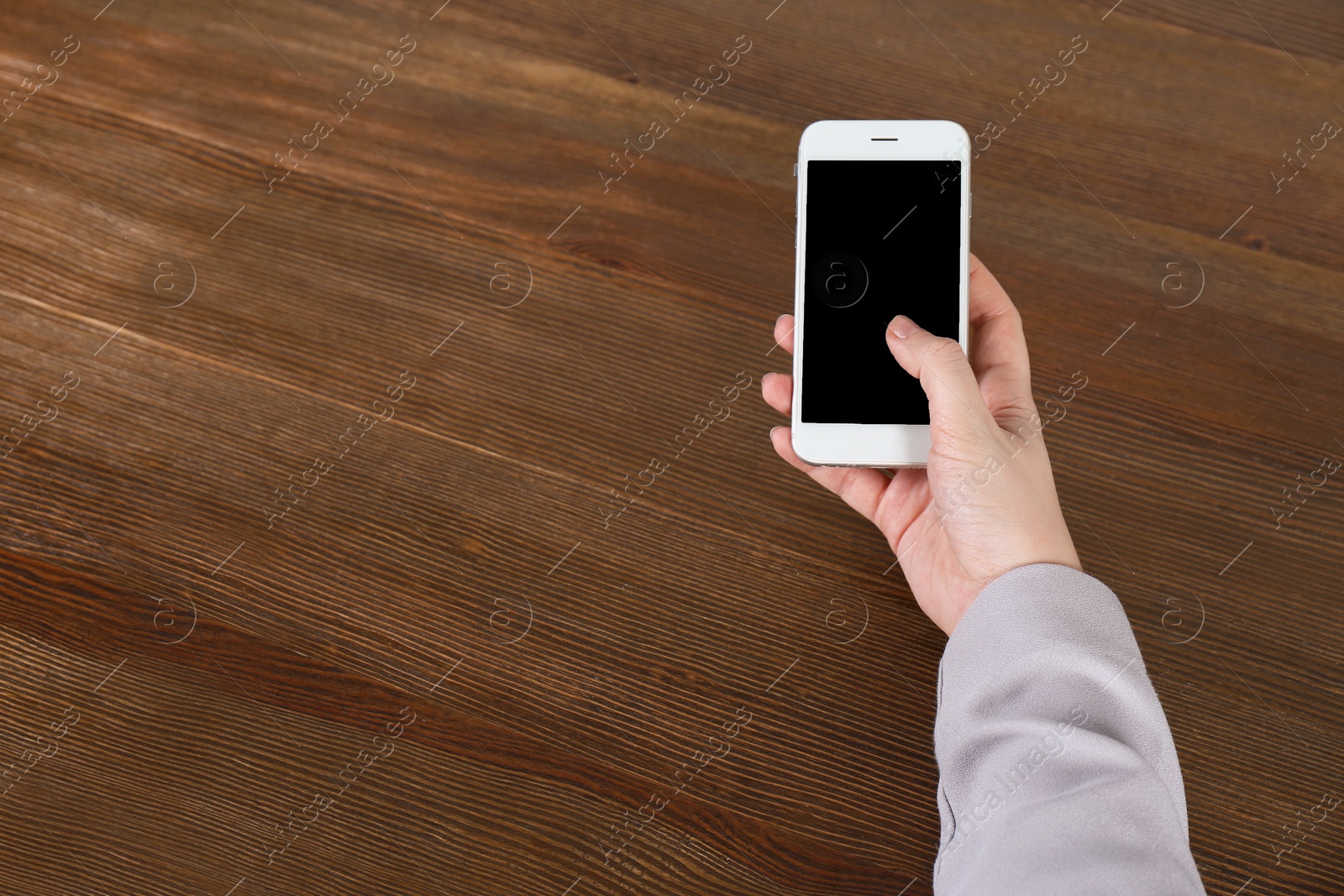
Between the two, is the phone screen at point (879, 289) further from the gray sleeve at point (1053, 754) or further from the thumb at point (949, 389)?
the gray sleeve at point (1053, 754)

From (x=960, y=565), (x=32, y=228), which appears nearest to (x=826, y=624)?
(x=960, y=565)

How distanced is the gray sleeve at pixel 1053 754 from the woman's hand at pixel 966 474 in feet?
0.12

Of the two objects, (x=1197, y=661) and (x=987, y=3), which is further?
(x=987, y=3)

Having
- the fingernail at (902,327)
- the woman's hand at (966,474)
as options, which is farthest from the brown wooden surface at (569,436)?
the fingernail at (902,327)

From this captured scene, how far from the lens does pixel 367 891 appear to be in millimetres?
592

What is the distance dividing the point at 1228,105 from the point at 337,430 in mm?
817

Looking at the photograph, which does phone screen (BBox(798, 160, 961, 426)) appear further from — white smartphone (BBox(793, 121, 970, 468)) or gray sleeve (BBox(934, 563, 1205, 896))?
gray sleeve (BBox(934, 563, 1205, 896))

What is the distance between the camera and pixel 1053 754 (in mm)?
426

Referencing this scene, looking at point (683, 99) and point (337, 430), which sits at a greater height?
point (683, 99)

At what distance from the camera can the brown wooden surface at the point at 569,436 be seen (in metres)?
0.60

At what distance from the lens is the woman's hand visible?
0.51m

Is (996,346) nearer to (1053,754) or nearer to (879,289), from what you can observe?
(879,289)

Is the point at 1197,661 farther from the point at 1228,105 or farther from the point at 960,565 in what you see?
the point at 1228,105

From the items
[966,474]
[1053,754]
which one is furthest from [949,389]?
[1053,754]
